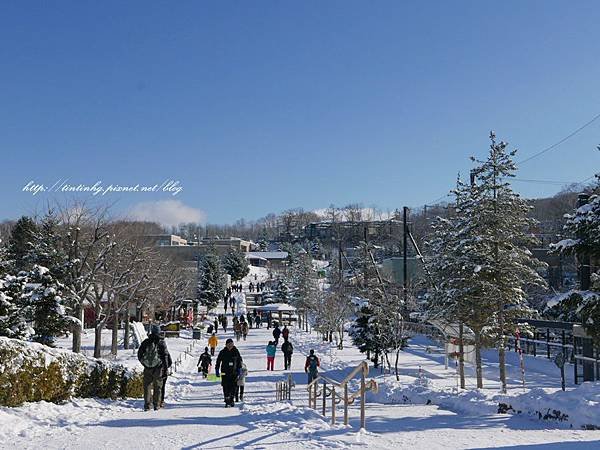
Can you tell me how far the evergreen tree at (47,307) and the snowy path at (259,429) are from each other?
13585 mm

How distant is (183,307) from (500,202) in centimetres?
5414

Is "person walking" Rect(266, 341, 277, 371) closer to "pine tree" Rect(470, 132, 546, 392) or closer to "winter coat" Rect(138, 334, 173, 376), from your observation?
"pine tree" Rect(470, 132, 546, 392)

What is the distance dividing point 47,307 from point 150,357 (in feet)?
50.8

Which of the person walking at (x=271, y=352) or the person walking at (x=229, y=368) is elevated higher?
the person walking at (x=229, y=368)

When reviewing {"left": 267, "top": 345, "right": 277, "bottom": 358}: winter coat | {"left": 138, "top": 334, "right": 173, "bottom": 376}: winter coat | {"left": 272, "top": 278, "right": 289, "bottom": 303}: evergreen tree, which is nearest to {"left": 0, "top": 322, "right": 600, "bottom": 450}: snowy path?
{"left": 138, "top": 334, "right": 173, "bottom": 376}: winter coat

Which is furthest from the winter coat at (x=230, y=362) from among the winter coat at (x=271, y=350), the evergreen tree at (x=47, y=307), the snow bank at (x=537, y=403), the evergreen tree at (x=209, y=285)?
the evergreen tree at (x=209, y=285)

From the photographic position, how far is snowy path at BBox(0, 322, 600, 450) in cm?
753

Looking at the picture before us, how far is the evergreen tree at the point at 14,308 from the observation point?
20578 mm

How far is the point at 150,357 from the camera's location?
35.4 ft

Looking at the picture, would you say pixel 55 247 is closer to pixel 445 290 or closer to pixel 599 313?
pixel 445 290

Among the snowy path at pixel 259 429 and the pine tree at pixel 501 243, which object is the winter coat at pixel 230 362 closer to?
the snowy path at pixel 259 429

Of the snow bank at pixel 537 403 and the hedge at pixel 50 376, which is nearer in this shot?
the hedge at pixel 50 376

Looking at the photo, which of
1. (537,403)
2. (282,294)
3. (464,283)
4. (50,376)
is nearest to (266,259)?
(282,294)

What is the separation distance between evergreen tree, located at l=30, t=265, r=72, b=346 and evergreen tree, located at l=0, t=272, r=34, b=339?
34 centimetres
